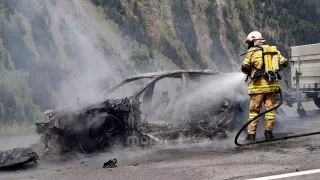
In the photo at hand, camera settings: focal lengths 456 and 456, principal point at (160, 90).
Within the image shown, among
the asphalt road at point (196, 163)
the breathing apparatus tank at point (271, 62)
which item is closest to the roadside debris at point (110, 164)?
the asphalt road at point (196, 163)

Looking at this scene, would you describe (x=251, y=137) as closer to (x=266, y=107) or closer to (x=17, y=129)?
(x=266, y=107)

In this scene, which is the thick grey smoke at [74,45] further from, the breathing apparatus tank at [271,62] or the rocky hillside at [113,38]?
the breathing apparatus tank at [271,62]

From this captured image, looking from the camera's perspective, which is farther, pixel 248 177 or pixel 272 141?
pixel 272 141

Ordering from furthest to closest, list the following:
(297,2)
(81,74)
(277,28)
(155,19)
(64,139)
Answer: (297,2)
(277,28)
(155,19)
(81,74)
(64,139)

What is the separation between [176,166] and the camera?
5984mm

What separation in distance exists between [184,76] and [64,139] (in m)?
2.52

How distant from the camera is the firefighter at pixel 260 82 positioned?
7.69 meters

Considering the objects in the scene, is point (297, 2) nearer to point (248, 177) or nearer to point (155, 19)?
point (155, 19)

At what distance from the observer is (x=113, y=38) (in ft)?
76.6

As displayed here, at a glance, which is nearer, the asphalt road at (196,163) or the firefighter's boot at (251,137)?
the asphalt road at (196,163)

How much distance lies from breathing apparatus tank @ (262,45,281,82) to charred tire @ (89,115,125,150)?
260 centimetres

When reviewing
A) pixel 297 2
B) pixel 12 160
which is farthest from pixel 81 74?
pixel 297 2

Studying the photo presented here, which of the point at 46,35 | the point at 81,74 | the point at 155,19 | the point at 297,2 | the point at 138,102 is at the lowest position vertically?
the point at 138,102

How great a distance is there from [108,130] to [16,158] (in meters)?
1.43
